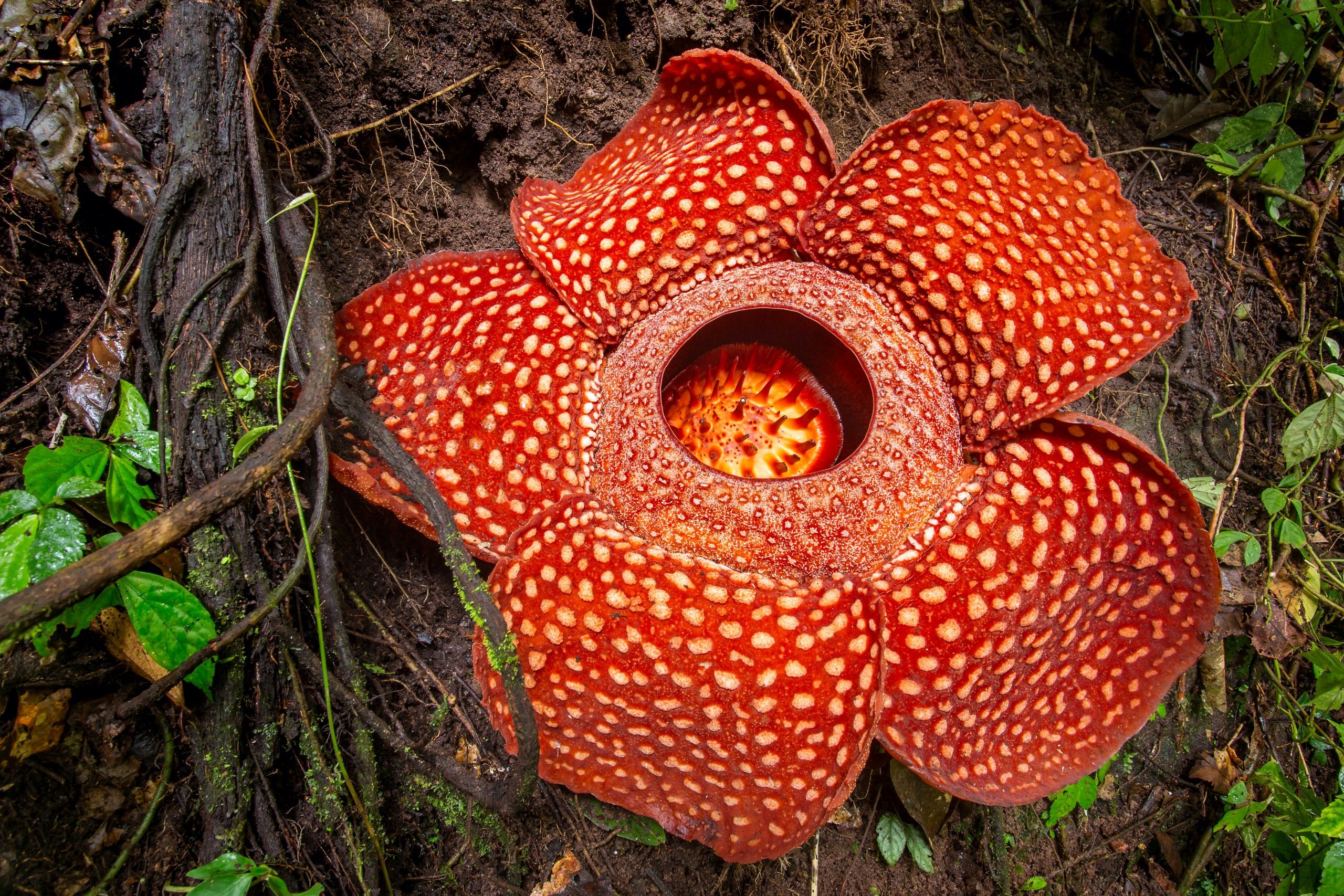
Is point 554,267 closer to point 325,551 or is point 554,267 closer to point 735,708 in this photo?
point 325,551

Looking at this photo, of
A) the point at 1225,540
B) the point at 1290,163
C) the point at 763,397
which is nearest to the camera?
the point at 763,397

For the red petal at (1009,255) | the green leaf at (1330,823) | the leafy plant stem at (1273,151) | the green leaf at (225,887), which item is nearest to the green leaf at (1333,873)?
the green leaf at (1330,823)

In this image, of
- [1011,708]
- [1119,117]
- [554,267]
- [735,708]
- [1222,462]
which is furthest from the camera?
[1119,117]

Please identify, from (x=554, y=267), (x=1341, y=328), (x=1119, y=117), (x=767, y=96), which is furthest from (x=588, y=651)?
(x=1341, y=328)

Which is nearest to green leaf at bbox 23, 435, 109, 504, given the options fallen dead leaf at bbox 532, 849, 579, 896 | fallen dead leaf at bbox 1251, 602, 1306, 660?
fallen dead leaf at bbox 532, 849, 579, 896

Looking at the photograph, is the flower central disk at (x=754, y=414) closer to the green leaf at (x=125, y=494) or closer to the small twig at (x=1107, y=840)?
the green leaf at (x=125, y=494)

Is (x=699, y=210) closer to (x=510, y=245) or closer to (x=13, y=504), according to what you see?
(x=510, y=245)

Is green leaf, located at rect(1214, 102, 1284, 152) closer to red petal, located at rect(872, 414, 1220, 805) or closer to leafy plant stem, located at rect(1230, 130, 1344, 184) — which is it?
leafy plant stem, located at rect(1230, 130, 1344, 184)

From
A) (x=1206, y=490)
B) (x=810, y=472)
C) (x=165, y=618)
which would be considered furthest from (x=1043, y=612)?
(x=165, y=618)
